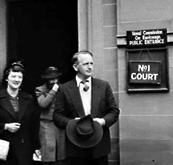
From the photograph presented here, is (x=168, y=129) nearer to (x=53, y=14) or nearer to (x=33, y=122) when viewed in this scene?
(x=33, y=122)

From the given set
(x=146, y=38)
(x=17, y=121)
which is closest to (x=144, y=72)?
(x=146, y=38)

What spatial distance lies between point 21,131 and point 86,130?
1362 mm

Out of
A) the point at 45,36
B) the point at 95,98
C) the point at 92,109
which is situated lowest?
the point at 92,109

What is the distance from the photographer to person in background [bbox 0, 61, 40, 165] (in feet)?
19.1

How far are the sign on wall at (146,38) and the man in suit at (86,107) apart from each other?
75.1 inches

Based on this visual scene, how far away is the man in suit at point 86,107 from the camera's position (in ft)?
16.7

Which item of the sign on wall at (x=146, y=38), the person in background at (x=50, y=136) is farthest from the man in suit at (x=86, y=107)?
the sign on wall at (x=146, y=38)

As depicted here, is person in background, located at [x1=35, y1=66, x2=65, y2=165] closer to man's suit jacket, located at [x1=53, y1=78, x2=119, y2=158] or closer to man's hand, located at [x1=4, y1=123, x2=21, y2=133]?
man's hand, located at [x1=4, y1=123, x2=21, y2=133]

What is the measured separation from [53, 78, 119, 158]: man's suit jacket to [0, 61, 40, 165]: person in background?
0.89 meters

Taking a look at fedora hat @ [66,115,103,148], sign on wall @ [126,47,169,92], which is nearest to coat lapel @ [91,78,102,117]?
fedora hat @ [66,115,103,148]

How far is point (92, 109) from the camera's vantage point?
518 cm

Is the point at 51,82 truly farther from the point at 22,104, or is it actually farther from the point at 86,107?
the point at 86,107

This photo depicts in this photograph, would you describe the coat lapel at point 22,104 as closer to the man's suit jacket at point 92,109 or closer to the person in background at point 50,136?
the person in background at point 50,136

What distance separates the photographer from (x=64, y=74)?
370 inches
